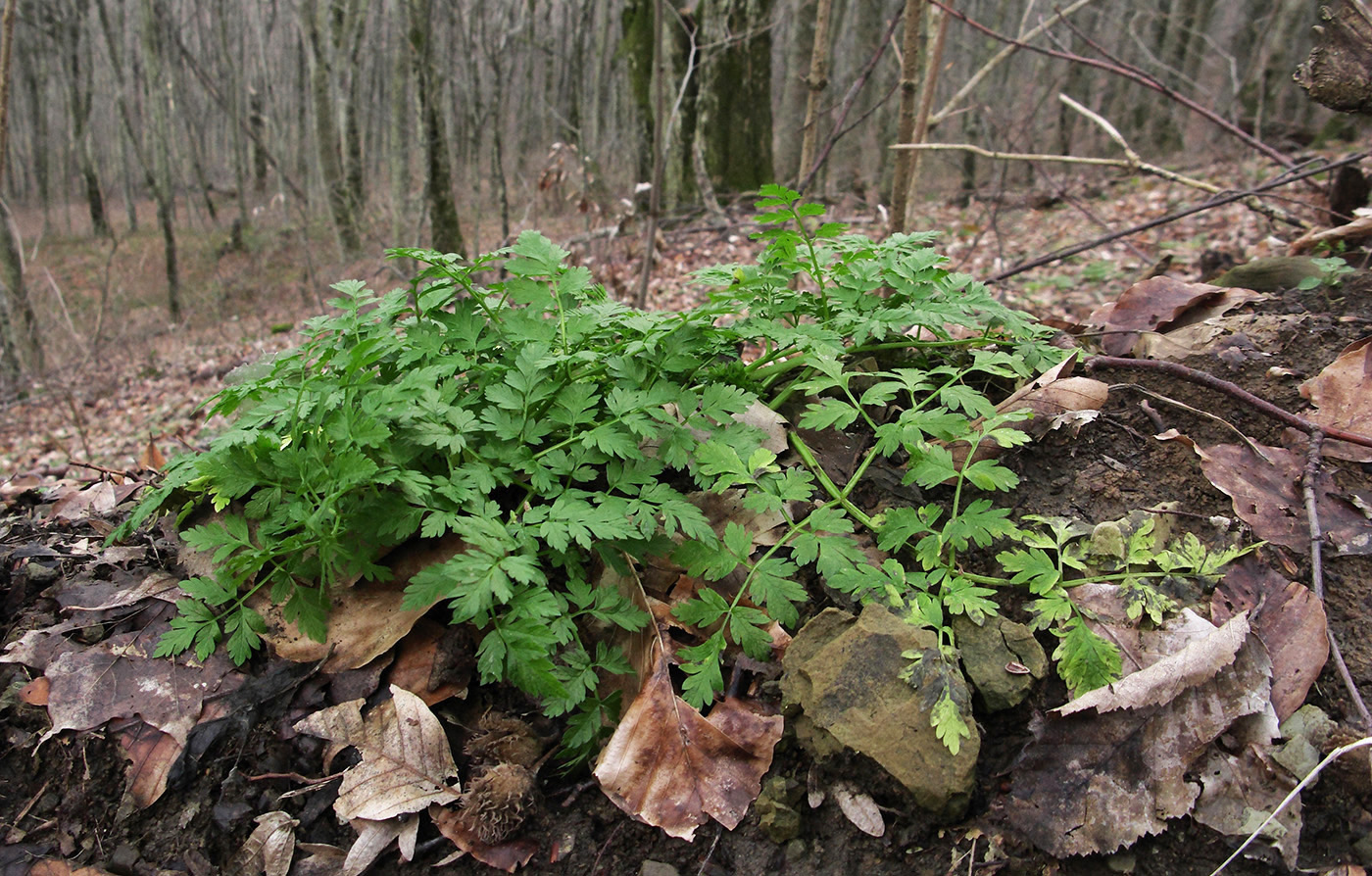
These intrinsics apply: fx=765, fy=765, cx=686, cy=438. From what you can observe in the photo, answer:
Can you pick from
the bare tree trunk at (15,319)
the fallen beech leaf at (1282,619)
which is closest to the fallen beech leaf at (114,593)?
the fallen beech leaf at (1282,619)

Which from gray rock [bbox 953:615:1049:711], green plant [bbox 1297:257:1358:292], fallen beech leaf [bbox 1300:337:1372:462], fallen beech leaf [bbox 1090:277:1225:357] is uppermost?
green plant [bbox 1297:257:1358:292]

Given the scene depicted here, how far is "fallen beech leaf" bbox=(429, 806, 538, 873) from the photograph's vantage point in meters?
1.63

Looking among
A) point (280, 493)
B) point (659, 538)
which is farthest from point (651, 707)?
point (280, 493)

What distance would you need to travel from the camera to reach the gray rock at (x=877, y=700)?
1519 millimetres

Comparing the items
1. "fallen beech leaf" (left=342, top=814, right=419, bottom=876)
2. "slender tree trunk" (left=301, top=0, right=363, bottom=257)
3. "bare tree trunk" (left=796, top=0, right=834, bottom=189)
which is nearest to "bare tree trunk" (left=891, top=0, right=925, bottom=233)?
"bare tree trunk" (left=796, top=0, right=834, bottom=189)

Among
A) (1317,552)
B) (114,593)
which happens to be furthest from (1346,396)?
(114,593)

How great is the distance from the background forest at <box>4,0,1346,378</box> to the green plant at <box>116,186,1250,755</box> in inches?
71.9

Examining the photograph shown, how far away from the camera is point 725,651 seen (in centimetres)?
187

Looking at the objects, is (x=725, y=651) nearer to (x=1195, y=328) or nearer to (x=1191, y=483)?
(x=1191, y=483)

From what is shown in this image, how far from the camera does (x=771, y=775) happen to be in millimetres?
1657

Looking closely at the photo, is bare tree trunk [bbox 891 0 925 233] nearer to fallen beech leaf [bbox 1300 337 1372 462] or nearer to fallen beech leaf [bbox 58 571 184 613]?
fallen beech leaf [bbox 1300 337 1372 462]

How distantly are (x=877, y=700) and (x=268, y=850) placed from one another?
1376 mm

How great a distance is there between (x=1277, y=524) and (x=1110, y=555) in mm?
425

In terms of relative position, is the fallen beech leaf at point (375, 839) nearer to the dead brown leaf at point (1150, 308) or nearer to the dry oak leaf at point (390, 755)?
the dry oak leaf at point (390, 755)
